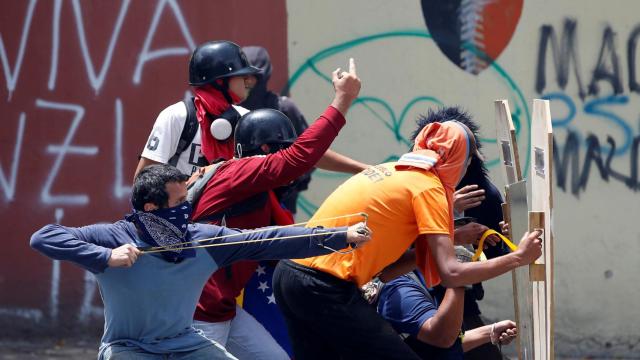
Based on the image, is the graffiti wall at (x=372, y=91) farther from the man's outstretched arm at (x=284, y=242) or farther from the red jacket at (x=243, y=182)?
the man's outstretched arm at (x=284, y=242)

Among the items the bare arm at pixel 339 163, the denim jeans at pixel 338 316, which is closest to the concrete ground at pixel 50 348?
the bare arm at pixel 339 163

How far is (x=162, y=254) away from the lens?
4.17 meters

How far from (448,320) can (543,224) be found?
1.57 ft

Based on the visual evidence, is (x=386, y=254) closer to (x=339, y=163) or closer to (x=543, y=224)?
(x=543, y=224)

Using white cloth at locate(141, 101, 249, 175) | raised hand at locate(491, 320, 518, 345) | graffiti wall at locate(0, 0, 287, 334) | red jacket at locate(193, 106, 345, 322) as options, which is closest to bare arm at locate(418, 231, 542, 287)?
raised hand at locate(491, 320, 518, 345)

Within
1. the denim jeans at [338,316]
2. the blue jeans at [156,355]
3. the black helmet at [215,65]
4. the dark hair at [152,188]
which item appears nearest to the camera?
the blue jeans at [156,355]

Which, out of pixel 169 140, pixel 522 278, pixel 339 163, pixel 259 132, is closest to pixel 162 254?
pixel 259 132

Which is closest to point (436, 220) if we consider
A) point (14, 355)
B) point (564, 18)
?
point (564, 18)

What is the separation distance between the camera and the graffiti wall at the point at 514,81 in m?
7.55

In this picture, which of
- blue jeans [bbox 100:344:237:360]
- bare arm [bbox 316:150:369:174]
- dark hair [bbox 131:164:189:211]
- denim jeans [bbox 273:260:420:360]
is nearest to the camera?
blue jeans [bbox 100:344:237:360]

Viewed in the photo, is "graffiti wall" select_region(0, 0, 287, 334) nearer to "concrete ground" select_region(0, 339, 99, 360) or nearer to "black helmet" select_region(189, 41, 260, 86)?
"concrete ground" select_region(0, 339, 99, 360)

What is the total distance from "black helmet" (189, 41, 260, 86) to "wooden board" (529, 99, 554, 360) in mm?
1467

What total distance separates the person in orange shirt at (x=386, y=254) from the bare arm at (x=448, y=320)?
0.10 metres

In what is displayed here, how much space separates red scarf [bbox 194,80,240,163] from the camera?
533 cm
